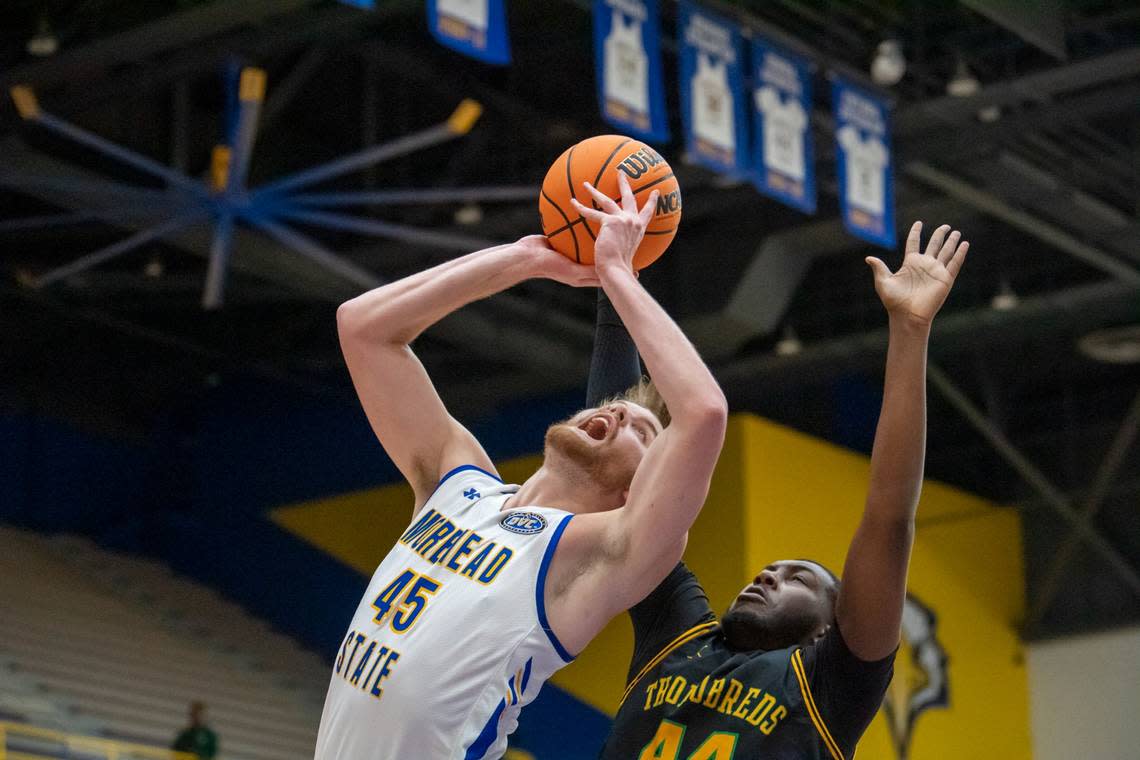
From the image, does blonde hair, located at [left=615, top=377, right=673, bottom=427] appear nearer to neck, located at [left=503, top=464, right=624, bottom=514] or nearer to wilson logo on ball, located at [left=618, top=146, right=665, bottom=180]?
neck, located at [left=503, top=464, right=624, bottom=514]

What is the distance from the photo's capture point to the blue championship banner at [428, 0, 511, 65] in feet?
35.6

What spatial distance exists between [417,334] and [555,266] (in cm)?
40

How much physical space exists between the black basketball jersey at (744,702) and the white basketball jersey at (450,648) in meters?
0.40

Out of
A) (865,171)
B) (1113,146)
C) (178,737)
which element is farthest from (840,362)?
(178,737)

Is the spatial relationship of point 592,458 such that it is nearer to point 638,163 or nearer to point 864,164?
point 638,163

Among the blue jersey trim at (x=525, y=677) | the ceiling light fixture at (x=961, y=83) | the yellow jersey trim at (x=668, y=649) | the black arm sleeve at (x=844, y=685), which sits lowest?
the blue jersey trim at (x=525, y=677)

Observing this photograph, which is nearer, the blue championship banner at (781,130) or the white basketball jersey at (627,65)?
the white basketball jersey at (627,65)

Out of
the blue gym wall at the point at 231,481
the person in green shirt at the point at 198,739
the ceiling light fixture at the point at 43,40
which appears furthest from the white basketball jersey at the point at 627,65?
the blue gym wall at the point at 231,481

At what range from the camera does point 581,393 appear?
66.1 ft

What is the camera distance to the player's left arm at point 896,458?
13.4ft

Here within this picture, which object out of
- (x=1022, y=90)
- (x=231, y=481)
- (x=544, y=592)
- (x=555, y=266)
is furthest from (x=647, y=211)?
(x=231, y=481)

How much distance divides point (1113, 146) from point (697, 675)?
13.5 meters

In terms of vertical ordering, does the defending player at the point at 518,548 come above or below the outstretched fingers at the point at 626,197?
below

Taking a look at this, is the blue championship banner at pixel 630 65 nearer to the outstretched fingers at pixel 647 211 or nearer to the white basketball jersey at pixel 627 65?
the white basketball jersey at pixel 627 65
